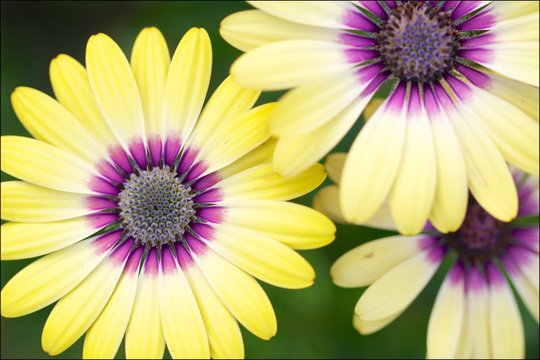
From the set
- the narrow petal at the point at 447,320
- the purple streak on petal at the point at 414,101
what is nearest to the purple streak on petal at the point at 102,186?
the purple streak on petal at the point at 414,101

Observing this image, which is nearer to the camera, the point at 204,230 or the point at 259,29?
the point at 259,29

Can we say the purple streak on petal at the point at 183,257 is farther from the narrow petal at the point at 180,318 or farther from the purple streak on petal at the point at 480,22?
the purple streak on petal at the point at 480,22

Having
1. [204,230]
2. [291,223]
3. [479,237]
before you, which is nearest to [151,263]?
[204,230]

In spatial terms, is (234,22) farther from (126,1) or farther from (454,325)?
(126,1)

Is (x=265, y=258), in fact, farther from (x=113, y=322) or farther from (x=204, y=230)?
(x=113, y=322)

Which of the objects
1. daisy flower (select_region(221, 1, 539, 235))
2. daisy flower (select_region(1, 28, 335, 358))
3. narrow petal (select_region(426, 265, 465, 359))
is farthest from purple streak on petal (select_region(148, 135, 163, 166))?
narrow petal (select_region(426, 265, 465, 359))

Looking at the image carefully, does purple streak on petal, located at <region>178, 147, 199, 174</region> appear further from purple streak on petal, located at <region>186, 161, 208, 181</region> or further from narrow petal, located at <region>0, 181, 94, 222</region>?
narrow petal, located at <region>0, 181, 94, 222</region>
